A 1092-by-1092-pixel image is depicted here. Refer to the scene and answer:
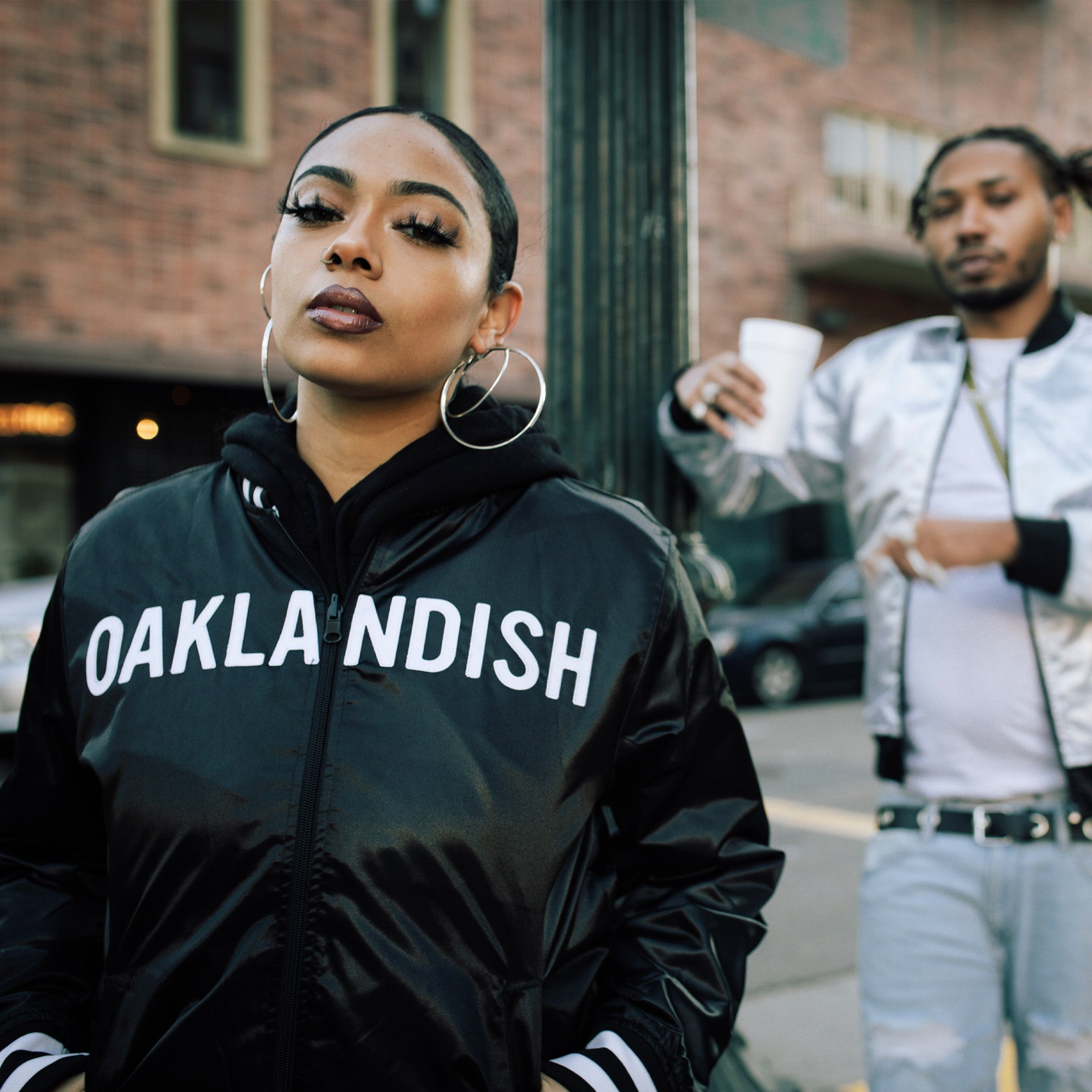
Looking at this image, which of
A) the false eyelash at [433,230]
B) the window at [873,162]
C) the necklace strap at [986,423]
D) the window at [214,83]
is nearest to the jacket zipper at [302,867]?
the false eyelash at [433,230]

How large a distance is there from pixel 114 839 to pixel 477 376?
25.5 ft

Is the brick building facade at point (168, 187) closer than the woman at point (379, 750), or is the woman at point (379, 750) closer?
the woman at point (379, 750)

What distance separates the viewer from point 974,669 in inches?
81.4

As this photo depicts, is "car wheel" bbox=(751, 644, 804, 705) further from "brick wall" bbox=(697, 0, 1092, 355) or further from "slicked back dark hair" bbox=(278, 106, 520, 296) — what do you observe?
"slicked back dark hair" bbox=(278, 106, 520, 296)

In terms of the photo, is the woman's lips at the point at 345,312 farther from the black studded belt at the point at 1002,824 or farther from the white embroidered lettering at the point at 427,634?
the black studded belt at the point at 1002,824

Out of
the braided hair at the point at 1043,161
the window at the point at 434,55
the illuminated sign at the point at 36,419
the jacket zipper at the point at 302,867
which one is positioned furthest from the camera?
the window at the point at 434,55

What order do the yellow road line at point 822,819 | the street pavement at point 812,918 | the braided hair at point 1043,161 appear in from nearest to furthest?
the braided hair at point 1043,161 → the street pavement at point 812,918 → the yellow road line at point 822,819

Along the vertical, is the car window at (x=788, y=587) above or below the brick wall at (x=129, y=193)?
below

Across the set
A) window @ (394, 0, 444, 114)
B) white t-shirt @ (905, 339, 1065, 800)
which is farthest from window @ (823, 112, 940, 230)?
white t-shirt @ (905, 339, 1065, 800)

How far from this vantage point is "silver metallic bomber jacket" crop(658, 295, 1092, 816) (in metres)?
2.00

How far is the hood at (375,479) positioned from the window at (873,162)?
1392 cm

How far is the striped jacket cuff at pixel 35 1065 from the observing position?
1291mm

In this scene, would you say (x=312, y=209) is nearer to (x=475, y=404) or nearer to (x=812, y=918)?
(x=475, y=404)

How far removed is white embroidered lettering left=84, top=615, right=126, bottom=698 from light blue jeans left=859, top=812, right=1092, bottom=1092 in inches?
55.2
